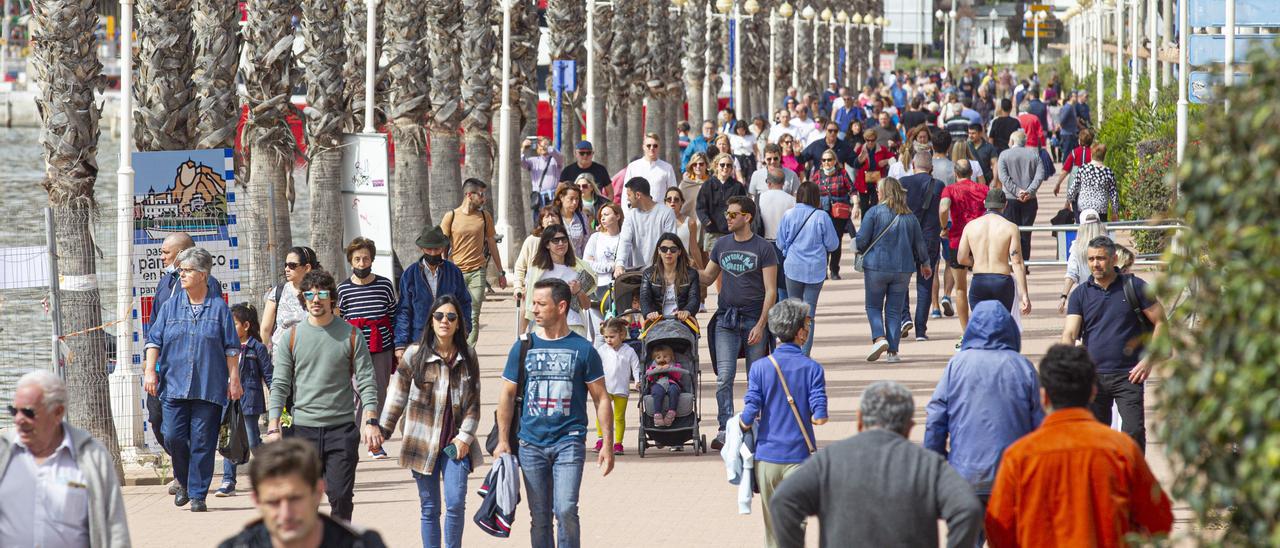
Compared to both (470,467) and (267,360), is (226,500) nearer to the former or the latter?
(267,360)

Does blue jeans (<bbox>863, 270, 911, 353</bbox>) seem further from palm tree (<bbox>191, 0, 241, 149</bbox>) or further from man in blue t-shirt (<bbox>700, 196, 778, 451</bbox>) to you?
palm tree (<bbox>191, 0, 241, 149</bbox>)

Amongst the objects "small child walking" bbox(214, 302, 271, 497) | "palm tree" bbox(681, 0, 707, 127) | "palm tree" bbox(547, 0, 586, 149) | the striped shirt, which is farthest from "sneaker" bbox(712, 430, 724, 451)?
"palm tree" bbox(681, 0, 707, 127)

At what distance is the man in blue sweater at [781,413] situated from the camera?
26.4 feet

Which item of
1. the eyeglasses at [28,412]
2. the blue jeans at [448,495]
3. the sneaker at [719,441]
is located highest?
the eyeglasses at [28,412]

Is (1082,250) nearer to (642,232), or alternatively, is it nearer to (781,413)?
(642,232)

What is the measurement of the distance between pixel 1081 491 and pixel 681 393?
6.11 meters

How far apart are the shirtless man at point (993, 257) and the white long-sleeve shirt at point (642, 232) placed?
2.22 m

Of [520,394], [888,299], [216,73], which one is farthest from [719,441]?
[216,73]

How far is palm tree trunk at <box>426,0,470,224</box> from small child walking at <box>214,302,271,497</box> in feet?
33.1

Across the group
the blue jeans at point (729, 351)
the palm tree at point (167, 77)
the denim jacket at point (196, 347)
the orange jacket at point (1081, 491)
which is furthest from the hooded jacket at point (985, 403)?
the palm tree at point (167, 77)

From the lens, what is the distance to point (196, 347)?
33.9ft

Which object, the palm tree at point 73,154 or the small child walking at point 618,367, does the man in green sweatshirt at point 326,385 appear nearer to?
the palm tree at point 73,154

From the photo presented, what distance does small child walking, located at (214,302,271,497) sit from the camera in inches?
427

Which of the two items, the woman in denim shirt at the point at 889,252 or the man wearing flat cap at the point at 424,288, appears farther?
the woman in denim shirt at the point at 889,252
